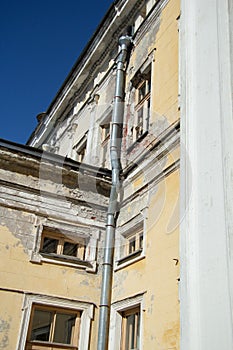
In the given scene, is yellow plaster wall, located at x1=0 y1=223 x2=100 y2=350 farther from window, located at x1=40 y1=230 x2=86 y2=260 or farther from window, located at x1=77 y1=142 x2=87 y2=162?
window, located at x1=77 y1=142 x2=87 y2=162

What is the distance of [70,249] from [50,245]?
0.34 m

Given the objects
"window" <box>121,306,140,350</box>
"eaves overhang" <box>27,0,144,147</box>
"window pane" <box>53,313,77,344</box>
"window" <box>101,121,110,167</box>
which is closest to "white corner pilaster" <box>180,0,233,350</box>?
"window" <box>121,306,140,350</box>

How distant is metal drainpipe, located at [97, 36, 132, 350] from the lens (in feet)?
19.6

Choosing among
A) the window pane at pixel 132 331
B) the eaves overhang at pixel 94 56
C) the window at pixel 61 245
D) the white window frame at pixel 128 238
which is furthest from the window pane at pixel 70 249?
the eaves overhang at pixel 94 56

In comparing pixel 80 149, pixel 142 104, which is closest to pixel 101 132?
pixel 80 149

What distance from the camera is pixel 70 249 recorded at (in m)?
6.73

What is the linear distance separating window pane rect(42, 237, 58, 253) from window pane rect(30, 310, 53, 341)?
0.99m

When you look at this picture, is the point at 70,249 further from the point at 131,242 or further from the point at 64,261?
the point at 131,242

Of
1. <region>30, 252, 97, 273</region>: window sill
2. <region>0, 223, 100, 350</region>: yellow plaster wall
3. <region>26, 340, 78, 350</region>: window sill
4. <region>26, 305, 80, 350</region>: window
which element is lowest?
<region>26, 340, 78, 350</region>: window sill

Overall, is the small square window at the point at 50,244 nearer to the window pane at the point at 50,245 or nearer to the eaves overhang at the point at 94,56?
the window pane at the point at 50,245

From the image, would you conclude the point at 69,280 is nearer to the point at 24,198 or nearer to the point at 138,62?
the point at 24,198

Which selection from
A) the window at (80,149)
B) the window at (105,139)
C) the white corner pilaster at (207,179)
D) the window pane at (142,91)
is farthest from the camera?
the window at (80,149)

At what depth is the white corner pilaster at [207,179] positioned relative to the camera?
→ 141 centimetres

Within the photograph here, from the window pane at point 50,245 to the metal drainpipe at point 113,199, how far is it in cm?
84
